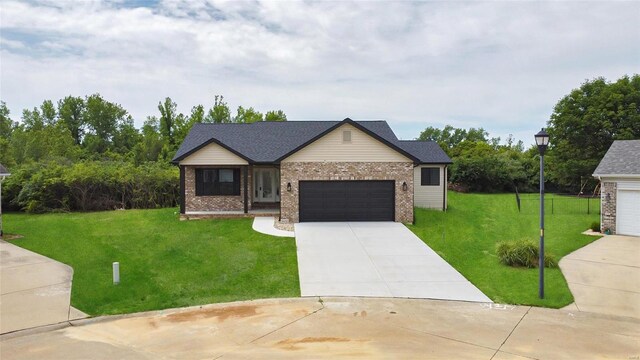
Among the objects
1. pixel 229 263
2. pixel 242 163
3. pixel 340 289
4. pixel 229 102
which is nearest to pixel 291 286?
pixel 340 289

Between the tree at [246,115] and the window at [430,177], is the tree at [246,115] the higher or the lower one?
the higher one

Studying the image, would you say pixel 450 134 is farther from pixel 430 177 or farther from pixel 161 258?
pixel 161 258

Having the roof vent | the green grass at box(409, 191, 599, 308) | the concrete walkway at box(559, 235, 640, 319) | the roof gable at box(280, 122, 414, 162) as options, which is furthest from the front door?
the concrete walkway at box(559, 235, 640, 319)

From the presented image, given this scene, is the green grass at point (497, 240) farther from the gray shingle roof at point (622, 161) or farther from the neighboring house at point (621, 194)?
the gray shingle roof at point (622, 161)

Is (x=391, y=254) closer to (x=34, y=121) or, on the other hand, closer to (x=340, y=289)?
(x=340, y=289)

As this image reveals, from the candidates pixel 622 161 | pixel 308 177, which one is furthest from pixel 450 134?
pixel 308 177

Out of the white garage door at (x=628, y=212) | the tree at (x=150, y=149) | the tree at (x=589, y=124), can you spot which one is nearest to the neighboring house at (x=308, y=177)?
the white garage door at (x=628, y=212)
